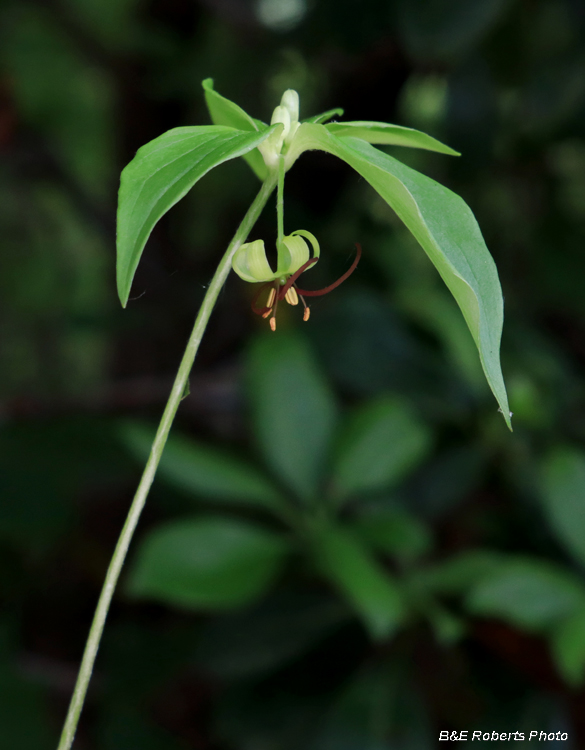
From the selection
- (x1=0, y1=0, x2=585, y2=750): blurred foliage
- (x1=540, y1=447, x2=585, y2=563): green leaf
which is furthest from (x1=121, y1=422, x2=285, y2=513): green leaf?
(x1=540, y1=447, x2=585, y2=563): green leaf

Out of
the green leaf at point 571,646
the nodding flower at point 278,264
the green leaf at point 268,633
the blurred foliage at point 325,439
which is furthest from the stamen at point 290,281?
the green leaf at point 268,633

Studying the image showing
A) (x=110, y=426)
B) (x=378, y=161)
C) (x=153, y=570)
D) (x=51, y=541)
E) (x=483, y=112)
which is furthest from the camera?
(x=110, y=426)

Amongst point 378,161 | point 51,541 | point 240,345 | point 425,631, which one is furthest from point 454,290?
point 240,345

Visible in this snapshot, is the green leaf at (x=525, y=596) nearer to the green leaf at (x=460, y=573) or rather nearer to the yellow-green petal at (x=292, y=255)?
the green leaf at (x=460, y=573)

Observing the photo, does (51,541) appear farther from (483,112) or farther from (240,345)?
(483,112)

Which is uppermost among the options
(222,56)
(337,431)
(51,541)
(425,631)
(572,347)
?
(222,56)

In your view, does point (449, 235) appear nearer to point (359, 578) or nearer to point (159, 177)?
point (159, 177)
